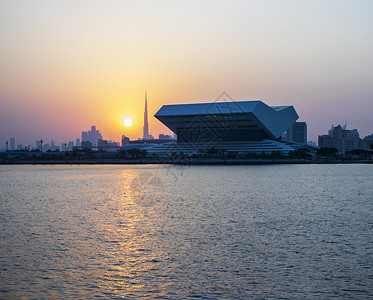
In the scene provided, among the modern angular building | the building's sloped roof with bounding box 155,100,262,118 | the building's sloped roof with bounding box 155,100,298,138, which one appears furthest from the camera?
the modern angular building

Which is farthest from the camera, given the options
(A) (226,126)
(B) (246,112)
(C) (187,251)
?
(A) (226,126)

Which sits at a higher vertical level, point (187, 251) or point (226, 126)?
point (226, 126)

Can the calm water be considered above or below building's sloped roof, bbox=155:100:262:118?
below

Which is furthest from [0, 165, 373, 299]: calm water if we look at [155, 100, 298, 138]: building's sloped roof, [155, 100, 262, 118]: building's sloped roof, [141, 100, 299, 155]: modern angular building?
[141, 100, 299, 155]: modern angular building

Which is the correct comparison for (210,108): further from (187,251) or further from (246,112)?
(187,251)

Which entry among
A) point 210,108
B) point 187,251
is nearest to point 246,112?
point 210,108

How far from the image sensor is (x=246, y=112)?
115 m

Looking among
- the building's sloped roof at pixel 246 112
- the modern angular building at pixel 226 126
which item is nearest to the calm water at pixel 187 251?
the building's sloped roof at pixel 246 112

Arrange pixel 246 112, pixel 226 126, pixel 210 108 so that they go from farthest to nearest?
pixel 226 126, pixel 210 108, pixel 246 112

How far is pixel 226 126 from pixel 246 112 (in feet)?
36.1

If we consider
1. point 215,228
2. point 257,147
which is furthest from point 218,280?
point 257,147

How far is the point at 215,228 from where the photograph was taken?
18.2m

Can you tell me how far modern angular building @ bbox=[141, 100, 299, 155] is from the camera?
118 meters

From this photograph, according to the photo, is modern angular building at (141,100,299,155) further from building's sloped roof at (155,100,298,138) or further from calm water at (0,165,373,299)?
calm water at (0,165,373,299)
